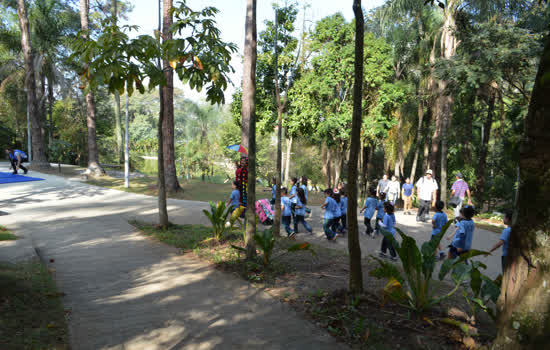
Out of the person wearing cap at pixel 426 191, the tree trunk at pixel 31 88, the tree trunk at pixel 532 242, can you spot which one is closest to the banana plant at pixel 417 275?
the tree trunk at pixel 532 242

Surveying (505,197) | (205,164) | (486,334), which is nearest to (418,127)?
(505,197)

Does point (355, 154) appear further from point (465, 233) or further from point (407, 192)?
point (407, 192)

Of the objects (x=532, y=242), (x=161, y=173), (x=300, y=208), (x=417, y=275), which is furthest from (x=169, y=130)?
(x=532, y=242)

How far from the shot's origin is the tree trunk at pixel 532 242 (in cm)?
240

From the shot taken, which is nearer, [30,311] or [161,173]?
[30,311]

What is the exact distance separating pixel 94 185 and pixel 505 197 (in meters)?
25.9

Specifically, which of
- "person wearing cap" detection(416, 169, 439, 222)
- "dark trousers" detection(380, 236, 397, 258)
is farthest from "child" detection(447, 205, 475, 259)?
"person wearing cap" detection(416, 169, 439, 222)

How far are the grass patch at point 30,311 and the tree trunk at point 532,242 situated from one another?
3842 mm

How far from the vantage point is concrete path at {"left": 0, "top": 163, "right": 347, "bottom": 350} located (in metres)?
3.56

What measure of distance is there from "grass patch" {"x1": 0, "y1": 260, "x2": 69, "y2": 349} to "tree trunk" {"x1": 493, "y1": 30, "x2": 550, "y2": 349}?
3.84 metres

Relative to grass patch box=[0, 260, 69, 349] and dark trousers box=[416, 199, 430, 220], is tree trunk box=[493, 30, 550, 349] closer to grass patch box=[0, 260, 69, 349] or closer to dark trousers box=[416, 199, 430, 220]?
grass patch box=[0, 260, 69, 349]

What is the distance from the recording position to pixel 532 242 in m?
2.49

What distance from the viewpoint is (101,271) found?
5.71 meters

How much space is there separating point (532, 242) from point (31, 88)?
27.1 meters
